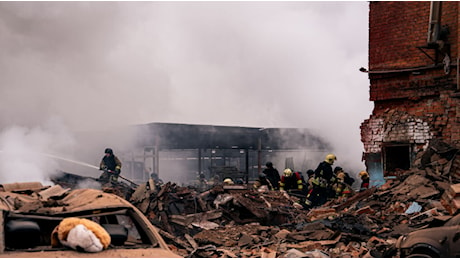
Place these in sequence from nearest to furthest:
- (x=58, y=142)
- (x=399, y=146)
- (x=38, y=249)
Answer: (x=38, y=249)
(x=399, y=146)
(x=58, y=142)

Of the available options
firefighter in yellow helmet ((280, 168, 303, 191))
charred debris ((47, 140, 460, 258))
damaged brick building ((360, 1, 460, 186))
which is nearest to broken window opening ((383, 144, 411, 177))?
damaged brick building ((360, 1, 460, 186))

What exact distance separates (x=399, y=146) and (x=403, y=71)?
78.4 inches

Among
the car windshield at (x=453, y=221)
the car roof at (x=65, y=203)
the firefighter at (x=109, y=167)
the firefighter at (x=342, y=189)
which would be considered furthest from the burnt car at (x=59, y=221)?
the firefighter at (x=109, y=167)

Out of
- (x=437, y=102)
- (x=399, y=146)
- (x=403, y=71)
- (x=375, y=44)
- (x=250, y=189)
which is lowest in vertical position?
(x=250, y=189)

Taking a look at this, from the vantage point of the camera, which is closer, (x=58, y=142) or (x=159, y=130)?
(x=58, y=142)

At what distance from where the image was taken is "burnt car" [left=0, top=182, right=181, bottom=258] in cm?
398

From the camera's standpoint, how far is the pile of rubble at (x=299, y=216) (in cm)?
900

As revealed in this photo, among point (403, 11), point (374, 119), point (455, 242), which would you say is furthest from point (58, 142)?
point (455, 242)

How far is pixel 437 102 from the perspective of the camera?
12.6 m

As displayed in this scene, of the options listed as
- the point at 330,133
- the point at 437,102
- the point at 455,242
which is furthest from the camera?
the point at 330,133

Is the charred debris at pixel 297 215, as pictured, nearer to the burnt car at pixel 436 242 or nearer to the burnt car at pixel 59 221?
the burnt car at pixel 436 242

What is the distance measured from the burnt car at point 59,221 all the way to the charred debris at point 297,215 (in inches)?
137

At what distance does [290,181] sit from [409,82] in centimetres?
455

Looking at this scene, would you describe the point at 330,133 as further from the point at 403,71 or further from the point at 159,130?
the point at 403,71
